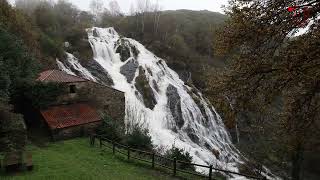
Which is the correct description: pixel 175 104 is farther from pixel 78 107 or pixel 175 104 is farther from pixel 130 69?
pixel 78 107

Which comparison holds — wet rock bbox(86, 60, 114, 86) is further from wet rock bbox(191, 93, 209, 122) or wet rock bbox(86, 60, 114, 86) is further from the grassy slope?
the grassy slope

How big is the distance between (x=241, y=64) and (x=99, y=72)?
96.8ft

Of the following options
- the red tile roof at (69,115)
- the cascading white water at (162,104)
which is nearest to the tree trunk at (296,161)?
the cascading white water at (162,104)

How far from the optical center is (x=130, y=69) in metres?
41.0

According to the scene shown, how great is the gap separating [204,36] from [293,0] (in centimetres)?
5424

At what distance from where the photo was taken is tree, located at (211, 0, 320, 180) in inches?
350

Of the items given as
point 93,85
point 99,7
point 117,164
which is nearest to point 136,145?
point 117,164

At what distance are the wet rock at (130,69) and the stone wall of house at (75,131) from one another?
13.0 m

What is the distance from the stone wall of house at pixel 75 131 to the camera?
23984 millimetres

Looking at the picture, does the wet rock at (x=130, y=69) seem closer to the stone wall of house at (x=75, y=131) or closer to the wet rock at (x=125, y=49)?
the wet rock at (x=125, y=49)

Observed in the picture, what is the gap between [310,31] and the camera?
9.51 meters

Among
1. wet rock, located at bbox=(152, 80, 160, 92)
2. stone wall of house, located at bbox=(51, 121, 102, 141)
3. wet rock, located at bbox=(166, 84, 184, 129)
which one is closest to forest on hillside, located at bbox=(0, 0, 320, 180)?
stone wall of house, located at bbox=(51, 121, 102, 141)

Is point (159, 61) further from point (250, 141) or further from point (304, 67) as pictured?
point (304, 67)

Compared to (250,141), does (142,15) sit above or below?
above
